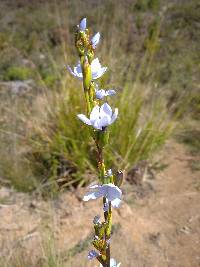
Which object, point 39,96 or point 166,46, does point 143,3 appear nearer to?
point 166,46

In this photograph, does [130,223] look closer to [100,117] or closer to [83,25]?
[100,117]

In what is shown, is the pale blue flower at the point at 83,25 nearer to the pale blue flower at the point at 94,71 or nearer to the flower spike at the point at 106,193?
the pale blue flower at the point at 94,71

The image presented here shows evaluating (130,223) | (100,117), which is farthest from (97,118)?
(130,223)

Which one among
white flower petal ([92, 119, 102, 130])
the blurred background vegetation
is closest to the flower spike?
white flower petal ([92, 119, 102, 130])

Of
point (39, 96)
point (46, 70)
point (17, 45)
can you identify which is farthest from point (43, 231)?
point (17, 45)

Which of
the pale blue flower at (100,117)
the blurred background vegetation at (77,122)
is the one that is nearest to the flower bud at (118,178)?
the pale blue flower at (100,117)

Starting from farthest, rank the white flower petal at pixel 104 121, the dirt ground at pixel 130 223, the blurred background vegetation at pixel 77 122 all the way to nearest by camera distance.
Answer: the blurred background vegetation at pixel 77 122 < the dirt ground at pixel 130 223 < the white flower petal at pixel 104 121

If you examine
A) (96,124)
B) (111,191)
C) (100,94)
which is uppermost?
(100,94)

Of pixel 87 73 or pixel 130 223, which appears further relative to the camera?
pixel 130 223
